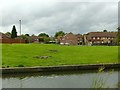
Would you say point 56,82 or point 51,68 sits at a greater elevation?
point 51,68

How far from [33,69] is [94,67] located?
7188mm

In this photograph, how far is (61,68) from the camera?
2558cm

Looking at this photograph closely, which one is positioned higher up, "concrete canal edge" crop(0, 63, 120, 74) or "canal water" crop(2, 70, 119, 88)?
"concrete canal edge" crop(0, 63, 120, 74)

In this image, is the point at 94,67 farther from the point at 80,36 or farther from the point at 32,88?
the point at 80,36

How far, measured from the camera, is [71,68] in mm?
26016

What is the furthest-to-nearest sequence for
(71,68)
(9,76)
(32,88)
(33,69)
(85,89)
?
1. (71,68)
2. (33,69)
3. (9,76)
4. (32,88)
5. (85,89)

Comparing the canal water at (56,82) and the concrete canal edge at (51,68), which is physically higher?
the concrete canal edge at (51,68)

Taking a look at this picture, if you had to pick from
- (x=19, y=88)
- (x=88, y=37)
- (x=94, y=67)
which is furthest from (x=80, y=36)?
(x=19, y=88)

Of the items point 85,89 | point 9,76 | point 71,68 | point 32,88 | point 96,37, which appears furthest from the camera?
point 96,37

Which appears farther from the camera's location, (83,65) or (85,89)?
(83,65)

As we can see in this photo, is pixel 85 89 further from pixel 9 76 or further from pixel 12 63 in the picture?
pixel 12 63

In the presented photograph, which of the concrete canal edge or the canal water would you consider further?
the concrete canal edge

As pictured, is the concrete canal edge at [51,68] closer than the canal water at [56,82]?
No

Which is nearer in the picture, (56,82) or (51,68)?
(56,82)
